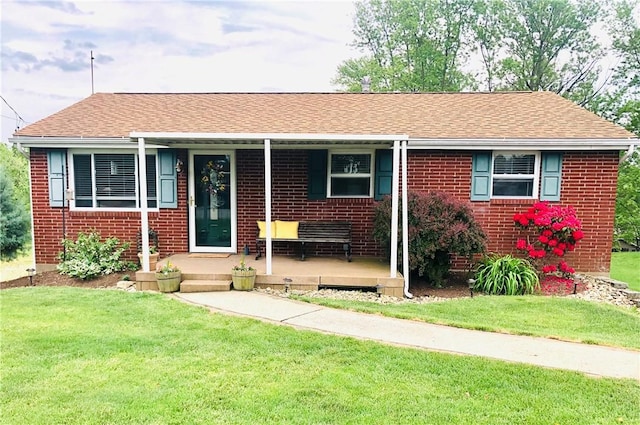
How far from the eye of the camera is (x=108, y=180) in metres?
8.82

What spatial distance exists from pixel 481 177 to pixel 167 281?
622 centimetres

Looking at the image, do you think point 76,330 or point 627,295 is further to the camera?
point 627,295

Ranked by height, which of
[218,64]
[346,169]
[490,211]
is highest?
[218,64]

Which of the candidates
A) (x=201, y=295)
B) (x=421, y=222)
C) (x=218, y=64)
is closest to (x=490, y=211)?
(x=421, y=222)

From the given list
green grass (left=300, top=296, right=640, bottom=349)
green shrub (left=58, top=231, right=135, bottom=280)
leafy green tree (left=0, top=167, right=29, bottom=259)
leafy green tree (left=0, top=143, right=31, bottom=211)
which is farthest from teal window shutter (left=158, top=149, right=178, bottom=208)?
leafy green tree (left=0, top=143, right=31, bottom=211)

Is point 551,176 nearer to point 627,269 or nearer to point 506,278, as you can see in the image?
point 506,278

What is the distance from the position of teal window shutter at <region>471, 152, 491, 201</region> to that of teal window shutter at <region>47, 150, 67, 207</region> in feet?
27.5

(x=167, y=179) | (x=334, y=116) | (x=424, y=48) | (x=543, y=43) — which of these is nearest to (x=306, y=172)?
(x=334, y=116)

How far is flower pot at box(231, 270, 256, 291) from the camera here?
6.74m

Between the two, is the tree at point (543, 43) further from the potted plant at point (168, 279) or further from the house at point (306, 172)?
the potted plant at point (168, 279)

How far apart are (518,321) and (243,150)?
6106 millimetres

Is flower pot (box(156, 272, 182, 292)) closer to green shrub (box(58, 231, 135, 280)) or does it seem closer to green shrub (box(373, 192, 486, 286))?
green shrub (box(58, 231, 135, 280))

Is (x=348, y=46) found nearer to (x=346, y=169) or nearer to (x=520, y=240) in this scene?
(x=346, y=169)

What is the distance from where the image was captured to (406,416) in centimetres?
307
